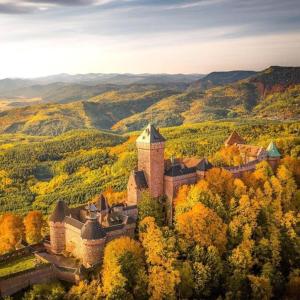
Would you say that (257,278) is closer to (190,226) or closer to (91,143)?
(190,226)

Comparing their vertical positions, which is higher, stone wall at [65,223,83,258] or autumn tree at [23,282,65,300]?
stone wall at [65,223,83,258]

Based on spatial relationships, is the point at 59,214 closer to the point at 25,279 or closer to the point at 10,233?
the point at 25,279

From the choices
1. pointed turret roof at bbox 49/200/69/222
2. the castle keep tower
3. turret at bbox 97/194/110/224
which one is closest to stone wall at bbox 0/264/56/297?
pointed turret roof at bbox 49/200/69/222

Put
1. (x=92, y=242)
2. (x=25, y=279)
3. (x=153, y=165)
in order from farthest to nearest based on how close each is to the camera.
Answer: (x=153, y=165), (x=92, y=242), (x=25, y=279)

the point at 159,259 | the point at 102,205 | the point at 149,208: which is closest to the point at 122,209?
the point at 102,205

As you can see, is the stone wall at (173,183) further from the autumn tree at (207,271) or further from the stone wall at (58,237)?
the stone wall at (58,237)

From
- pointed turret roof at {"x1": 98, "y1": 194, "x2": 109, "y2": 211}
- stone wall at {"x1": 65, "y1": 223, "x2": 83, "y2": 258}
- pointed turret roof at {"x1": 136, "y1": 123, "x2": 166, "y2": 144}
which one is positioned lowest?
stone wall at {"x1": 65, "y1": 223, "x2": 83, "y2": 258}

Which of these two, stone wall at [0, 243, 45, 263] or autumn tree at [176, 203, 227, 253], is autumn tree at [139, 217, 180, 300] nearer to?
autumn tree at [176, 203, 227, 253]
